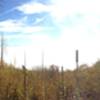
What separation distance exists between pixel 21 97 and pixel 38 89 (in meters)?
1.54

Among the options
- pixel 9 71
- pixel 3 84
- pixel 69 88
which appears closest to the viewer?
pixel 3 84

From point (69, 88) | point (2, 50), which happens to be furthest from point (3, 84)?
point (69, 88)

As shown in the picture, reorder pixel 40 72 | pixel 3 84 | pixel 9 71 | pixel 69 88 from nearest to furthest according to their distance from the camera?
pixel 3 84 → pixel 9 71 → pixel 69 88 → pixel 40 72

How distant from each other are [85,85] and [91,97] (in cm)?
112

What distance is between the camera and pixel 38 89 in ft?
76.5

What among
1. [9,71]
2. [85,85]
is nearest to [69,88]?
[85,85]

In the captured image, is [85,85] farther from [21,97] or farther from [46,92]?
[21,97]

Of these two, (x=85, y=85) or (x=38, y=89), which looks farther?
(x=85, y=85)

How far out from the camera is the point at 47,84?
25.0 metres

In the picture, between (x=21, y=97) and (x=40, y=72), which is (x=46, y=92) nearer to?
(x=21, y=97)

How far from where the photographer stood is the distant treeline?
22141mm

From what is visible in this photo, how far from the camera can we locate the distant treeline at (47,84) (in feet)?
72.6

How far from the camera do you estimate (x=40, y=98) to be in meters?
23.2

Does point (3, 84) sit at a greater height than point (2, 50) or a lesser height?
lesser
